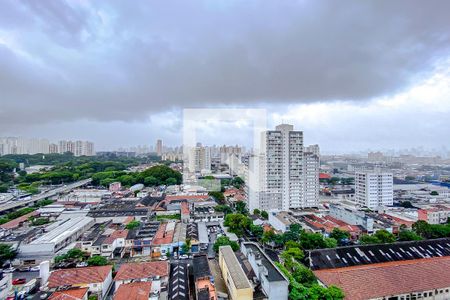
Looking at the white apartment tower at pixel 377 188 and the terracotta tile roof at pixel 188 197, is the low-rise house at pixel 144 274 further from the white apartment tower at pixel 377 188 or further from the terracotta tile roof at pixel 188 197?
the white apartment tower at pixel 377 188

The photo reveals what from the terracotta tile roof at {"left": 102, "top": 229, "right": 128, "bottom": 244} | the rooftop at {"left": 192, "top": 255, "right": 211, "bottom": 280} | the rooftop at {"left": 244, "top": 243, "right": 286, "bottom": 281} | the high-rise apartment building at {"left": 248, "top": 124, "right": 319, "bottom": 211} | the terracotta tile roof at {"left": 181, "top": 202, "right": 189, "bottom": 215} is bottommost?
the terracotta tile roof at {"left": 102, "top": 229, "right": 128, "bottom": 244}

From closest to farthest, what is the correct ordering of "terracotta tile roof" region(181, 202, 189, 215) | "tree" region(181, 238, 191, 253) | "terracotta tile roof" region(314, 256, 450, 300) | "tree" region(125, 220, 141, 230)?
"terracotta tile roof" region(314, 256, 450, 300) → "tree" region(181, 238, 191, 253) → "tree" region(125, 220, 141, 230) → "terracotta tile roof" region(181, 202, 189, 215)

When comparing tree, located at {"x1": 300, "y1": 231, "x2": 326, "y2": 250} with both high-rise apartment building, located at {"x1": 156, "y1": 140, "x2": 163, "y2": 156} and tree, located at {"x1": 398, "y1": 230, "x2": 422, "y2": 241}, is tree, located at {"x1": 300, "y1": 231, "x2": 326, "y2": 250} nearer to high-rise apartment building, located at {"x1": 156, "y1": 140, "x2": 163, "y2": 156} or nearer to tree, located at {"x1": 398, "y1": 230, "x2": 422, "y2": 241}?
tree, located at {"x1": 398, "y1": 230, "x2": 422, "y2": 241}

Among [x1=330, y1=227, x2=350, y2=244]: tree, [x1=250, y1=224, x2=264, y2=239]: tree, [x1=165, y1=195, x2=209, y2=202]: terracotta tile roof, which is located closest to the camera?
[x1=330, y1=227, x2=350, y2=244]: tree

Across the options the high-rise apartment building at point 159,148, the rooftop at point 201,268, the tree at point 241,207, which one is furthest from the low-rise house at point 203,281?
the high-rise apartment building at point 159,148

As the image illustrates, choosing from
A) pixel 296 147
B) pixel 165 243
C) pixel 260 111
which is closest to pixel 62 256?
pixel 165 243

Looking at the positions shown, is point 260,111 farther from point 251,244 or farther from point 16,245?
point 16,245

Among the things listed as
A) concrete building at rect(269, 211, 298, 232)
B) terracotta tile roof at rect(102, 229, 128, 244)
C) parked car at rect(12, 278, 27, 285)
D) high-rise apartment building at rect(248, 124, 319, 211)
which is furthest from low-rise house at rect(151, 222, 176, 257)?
high-rise apartment building at rect(248, 124, 319, 211)
